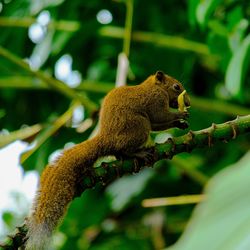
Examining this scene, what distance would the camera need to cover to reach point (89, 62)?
4.04 m

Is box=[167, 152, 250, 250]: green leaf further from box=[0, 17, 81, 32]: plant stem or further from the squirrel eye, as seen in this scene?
box=[0, 17, 81, 32]: plant stem

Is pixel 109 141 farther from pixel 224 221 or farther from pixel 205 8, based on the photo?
pixel 224 221

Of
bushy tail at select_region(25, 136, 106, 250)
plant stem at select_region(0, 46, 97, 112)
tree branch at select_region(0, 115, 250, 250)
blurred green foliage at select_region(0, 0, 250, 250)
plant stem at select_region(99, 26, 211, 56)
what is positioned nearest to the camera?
tree branch at select_region(0, 115, 250, 250)

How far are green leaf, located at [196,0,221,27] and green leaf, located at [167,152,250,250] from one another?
2.01 metres

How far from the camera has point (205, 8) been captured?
2.39 m

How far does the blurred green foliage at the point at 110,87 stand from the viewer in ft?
11.1

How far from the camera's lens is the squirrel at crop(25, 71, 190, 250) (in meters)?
1.50

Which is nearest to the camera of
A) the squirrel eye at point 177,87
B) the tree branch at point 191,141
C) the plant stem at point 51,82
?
the tree branch at point 191,141

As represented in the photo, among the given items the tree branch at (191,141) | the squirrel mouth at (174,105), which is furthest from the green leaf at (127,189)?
the tree branch at (191,141)

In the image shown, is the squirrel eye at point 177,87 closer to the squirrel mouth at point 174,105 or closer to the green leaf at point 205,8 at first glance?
the squirrel mouth at point 174,105

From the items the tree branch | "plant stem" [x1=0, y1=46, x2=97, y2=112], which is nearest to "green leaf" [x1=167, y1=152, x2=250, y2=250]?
the tree branch

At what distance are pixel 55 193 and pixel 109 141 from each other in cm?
37

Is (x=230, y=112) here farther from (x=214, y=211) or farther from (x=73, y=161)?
(x=214, y=211)

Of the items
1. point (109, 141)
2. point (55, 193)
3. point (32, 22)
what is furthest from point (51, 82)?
point (55, 193)
